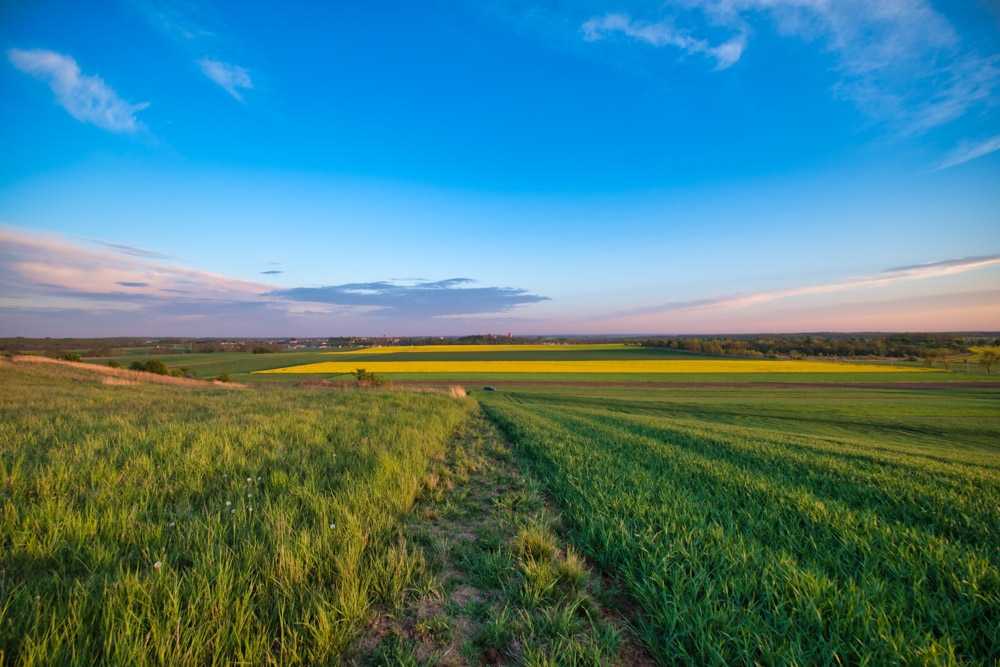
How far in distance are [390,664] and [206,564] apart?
4.54 ft

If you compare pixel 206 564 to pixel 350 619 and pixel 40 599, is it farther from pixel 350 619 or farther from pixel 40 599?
pixel 350 619

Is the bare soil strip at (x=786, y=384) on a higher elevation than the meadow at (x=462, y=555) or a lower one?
lower

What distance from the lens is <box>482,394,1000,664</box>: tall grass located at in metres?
1.99

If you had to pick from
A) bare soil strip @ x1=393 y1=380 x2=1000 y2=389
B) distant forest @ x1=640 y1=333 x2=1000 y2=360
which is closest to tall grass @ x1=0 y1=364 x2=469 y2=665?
bare soil strip @ x1=393 y1=380 x2=1000 y2=389

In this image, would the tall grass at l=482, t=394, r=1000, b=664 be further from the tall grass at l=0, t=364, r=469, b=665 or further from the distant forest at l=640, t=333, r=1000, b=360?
the distant forest at l=640, t=333, r=1000, b=360

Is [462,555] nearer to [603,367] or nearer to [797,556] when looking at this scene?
[797,556]

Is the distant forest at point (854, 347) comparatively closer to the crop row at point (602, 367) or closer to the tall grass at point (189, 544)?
the crop row at point (602, 367)

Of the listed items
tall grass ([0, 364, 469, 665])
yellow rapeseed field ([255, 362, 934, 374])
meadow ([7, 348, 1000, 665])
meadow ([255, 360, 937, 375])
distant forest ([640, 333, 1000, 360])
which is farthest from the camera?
distant forest ([640, 333, 1000, 360])

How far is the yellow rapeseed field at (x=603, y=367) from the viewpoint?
55.2 metres

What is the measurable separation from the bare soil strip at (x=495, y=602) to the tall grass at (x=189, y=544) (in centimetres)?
21

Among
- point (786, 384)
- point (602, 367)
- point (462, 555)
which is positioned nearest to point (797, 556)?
point (462, 555)

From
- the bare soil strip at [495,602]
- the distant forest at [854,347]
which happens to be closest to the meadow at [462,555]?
the bare soil strip at [495,602]

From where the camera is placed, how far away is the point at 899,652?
1.86 m

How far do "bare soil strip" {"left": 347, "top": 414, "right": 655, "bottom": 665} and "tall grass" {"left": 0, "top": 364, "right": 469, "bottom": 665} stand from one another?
0.68 ft
